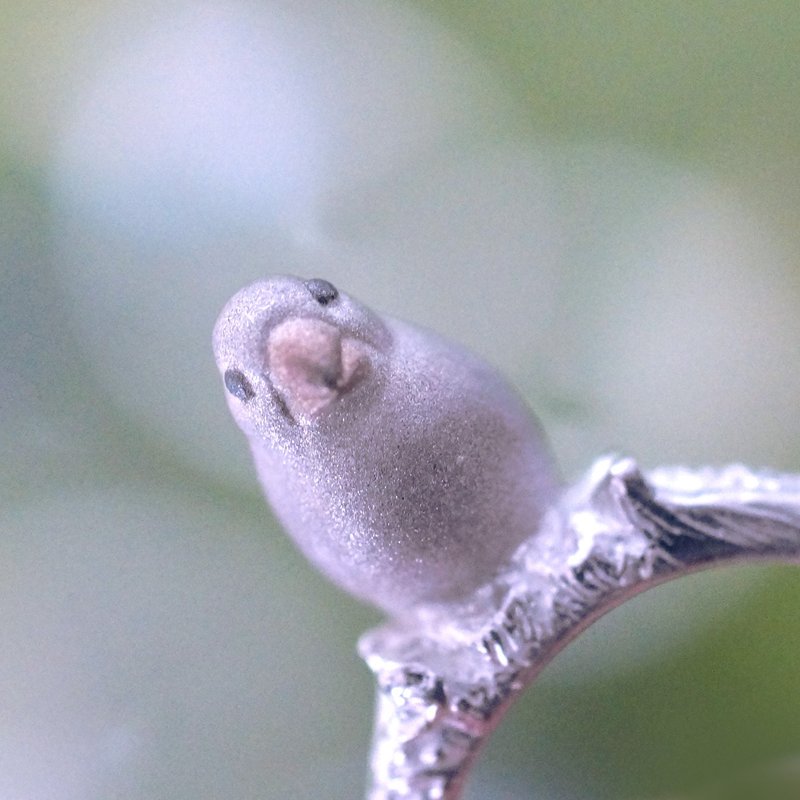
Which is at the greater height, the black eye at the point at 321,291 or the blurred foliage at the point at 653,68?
the blurred foliage at the point at 653,68

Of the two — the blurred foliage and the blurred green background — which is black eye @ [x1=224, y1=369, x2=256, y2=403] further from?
the blurred foliage

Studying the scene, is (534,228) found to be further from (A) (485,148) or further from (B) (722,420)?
(B) (722,420)

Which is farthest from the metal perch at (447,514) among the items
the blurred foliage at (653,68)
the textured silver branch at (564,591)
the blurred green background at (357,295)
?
the blurred foliage at (653,68)

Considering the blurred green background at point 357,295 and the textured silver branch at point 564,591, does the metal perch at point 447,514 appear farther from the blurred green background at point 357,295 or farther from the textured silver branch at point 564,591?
the blurred green background at point 357,295

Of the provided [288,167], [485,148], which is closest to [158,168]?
[288,167]

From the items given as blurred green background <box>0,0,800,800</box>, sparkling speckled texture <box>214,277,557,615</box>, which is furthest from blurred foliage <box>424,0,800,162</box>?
sparkling speckled texture <box>214,277,557,615</box>

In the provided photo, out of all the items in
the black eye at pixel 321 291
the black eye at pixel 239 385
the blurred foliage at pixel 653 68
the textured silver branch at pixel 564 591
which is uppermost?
the blurred foliage at pixel 653 68

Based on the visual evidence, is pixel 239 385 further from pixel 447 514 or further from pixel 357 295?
pixel 357 295
